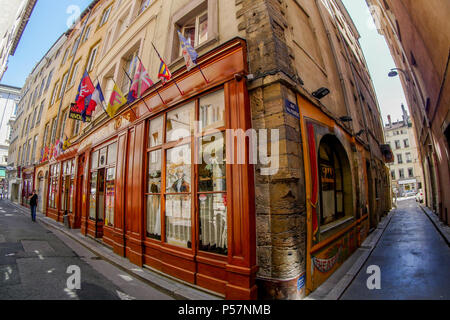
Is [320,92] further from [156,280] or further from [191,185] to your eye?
[156,280]

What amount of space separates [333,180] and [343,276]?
2745mm

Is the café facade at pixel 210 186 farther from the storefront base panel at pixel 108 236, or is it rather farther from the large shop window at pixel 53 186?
the large shop window at pixel 53 186

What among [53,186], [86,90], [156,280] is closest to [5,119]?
[53,186]

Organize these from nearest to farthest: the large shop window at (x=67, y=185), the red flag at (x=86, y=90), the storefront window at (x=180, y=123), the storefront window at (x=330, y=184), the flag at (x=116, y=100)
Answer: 1. the storefront window at (x=180, y=123)
2. the storefront window at (x=330, y=184)
3. the flag at (x=116, y=100)
4. the red flag at (x=86, y=90)
5. the large shop window at (x=67, y=185)

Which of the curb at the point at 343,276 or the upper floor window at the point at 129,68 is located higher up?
the upper floor window at the point at 129,68

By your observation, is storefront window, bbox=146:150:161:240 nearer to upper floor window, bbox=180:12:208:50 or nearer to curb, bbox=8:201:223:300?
curb, bbox=8:201:223:300

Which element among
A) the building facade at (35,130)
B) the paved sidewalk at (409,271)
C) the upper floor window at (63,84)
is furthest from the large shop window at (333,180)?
the building facade at (35,130)

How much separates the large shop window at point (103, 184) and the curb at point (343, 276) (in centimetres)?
639

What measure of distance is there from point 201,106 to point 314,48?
491 centimetres

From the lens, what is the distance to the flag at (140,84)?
17.6 feet

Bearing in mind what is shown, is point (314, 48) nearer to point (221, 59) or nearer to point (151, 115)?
point (221, 59)

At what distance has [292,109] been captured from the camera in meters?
3.77
